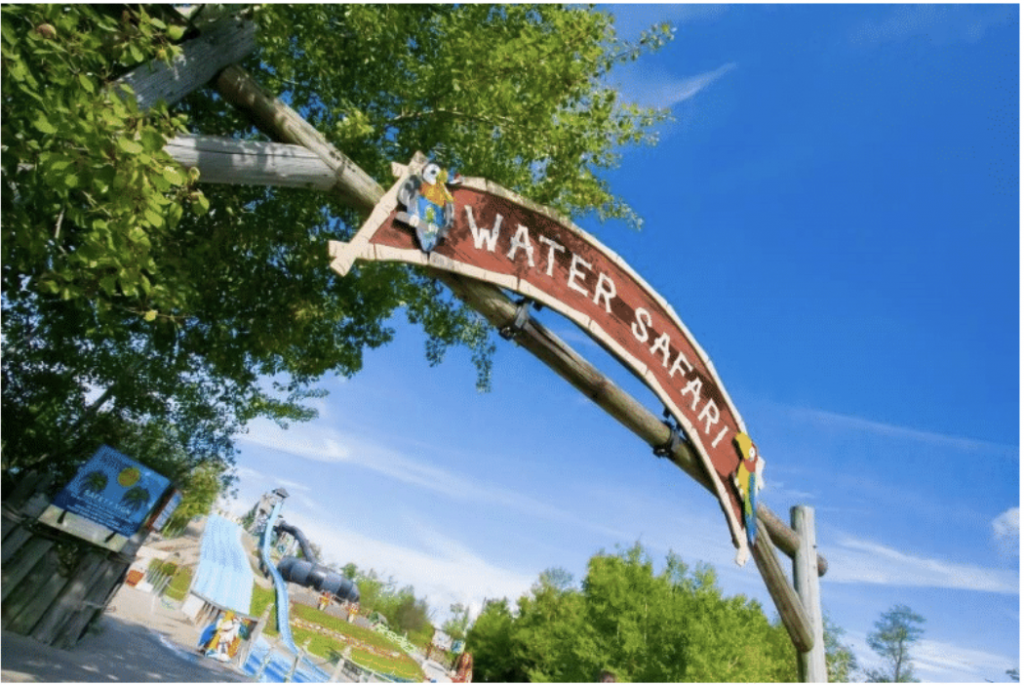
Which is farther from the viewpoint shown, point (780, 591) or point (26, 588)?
point (26, 588)

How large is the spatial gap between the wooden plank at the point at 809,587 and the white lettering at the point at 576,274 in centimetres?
287

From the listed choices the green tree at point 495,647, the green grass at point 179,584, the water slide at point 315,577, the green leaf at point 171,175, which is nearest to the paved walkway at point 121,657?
the green leaf at point 171,175

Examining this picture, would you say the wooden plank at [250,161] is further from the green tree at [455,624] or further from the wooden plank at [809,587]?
the green tree at [455,624]

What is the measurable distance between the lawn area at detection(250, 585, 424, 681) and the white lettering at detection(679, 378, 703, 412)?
93.2 feet

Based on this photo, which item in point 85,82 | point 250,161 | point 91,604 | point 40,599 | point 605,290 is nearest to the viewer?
point 85,82

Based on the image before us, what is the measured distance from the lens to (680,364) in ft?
15.5

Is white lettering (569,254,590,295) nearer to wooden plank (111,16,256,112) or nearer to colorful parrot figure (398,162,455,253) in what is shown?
colorful parrot figure (398,162,455,253)

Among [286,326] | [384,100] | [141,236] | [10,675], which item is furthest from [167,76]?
[10,675]

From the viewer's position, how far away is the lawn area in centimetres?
3206

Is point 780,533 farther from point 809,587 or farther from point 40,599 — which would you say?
point 40,599

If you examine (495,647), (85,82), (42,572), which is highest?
(495,647)

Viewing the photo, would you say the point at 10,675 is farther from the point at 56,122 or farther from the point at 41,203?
the point at 56,122

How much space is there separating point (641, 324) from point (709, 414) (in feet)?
2.96

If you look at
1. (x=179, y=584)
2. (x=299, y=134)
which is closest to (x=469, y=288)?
(x=299, y=134)
